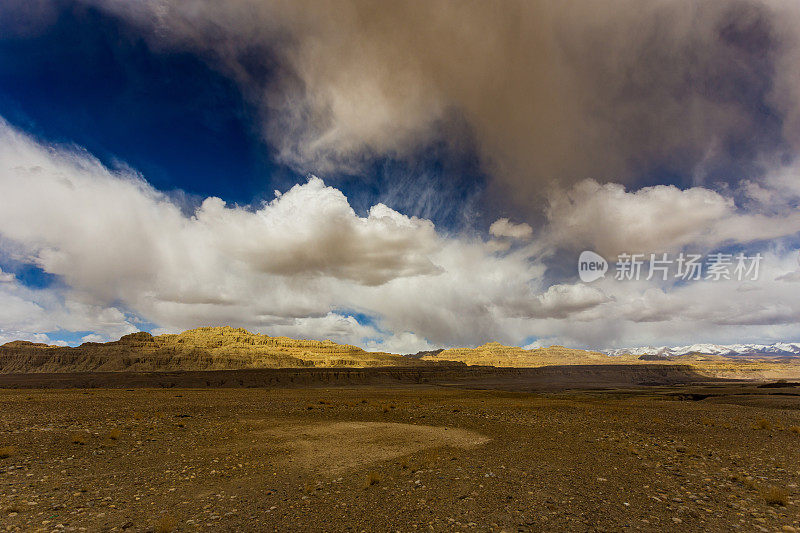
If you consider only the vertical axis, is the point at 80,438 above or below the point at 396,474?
above

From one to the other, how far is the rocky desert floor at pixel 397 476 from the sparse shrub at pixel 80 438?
6cm

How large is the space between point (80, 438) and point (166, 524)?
11.4 metres

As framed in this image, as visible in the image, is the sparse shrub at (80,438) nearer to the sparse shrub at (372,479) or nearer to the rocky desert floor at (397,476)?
the rocky desert floor at (397,476)

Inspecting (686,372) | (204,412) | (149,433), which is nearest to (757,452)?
(149,433)

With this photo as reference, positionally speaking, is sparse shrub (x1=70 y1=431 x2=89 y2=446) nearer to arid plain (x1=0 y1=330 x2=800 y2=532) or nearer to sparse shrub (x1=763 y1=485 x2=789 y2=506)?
arid plain (x1=0 y1=330 x2=800 y2=532)

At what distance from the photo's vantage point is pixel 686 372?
177 metres

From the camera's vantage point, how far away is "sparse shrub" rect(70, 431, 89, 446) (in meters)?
15.6

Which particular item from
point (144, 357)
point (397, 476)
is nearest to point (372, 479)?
point (397, 476)

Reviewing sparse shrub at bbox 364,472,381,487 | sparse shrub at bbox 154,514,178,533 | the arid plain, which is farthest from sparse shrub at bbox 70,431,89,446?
sparse shrub at bbox 364,472,381,487

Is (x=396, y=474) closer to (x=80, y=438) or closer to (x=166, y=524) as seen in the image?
(x=166, y=524)

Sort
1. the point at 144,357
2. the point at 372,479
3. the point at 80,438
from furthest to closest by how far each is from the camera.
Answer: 1. the point at 144,357
2. the point at 80,438
3. the point at 372,479

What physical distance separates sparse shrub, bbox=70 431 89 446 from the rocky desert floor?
65mm

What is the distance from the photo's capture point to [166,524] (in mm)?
8438

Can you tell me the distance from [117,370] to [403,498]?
18048cm
